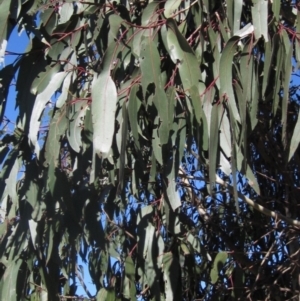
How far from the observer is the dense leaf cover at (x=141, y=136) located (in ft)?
5.95

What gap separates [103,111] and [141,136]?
0.43 m

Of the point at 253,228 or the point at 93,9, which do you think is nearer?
the point at 93,9

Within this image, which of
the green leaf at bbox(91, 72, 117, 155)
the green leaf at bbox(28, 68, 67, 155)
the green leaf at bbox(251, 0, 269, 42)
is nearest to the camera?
the green leaf at bbox(91, 72, 117, 155)

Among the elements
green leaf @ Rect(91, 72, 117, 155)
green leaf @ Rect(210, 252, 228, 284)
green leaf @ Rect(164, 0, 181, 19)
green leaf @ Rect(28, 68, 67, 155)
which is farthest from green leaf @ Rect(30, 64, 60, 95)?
green leaf @ Rect(210, 252, 228, 284)

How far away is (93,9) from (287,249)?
1.47m

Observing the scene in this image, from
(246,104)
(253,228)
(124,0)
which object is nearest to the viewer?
(246,104)

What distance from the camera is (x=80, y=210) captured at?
84.4 inches

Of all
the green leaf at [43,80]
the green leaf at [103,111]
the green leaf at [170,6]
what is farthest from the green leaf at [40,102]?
the green leaf at [170,6]

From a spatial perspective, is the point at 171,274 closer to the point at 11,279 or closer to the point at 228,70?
the point at 11,279

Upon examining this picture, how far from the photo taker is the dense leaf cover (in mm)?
1813

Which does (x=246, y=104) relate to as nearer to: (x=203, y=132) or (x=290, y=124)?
(x=203, y=132)

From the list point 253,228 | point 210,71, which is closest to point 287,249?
point 253,228

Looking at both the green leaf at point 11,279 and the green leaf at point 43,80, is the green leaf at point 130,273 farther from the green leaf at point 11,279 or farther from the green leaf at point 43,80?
the green leaf at point 43,80

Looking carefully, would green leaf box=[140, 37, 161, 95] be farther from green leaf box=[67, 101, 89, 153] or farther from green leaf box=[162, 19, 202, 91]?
green leaf box=[67, 101, 89, 153]
